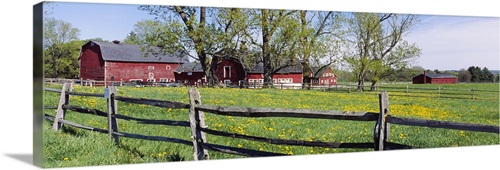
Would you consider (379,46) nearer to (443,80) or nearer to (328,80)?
(328,80)

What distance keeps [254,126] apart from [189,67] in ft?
4.34

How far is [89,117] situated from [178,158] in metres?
1.60

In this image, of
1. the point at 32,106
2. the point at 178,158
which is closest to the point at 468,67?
the point at 178,158

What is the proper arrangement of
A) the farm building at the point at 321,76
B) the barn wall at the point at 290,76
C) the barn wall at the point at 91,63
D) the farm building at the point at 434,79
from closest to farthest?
1. the barn wall at the point at 91,63
2. the barn wall at the point at 290,76
3. the farm building at the point at 321,76
4. the farm building at the point at 434,79

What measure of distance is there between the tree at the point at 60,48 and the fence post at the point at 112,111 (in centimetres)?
58

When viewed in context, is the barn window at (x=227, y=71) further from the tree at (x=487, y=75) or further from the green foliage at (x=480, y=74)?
the tree at (x=487, y=75)

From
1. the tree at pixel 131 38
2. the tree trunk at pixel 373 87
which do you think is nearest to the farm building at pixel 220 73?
the tree at pixel 131 38

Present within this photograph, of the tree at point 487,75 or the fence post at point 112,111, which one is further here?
the tree at point 487,75

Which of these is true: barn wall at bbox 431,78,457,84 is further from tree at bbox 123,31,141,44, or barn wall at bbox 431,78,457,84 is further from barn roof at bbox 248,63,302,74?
tree at bbox 123,31,141,44

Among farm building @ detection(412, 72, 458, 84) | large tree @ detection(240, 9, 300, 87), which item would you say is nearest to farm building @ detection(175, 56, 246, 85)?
large tree @ detection(240, 9, 300, 87)

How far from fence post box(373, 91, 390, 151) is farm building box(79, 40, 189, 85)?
3.16 metres

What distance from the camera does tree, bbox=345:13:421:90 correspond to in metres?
10.2

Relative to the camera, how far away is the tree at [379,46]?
10156 mm

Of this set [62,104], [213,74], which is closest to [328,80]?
[213,74]
